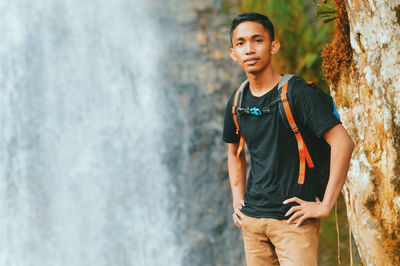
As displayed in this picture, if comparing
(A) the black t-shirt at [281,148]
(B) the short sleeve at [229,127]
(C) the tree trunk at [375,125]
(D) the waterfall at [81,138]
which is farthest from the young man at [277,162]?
(D) the waterfall at [81,138]

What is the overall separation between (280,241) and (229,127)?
75cm

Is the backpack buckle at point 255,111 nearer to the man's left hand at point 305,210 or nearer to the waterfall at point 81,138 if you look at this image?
the man's left hand at point 305,210

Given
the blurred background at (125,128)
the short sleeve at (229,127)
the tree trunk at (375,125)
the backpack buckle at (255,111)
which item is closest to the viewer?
the backpack buckle at (255,111)

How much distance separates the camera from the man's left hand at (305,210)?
229 cm

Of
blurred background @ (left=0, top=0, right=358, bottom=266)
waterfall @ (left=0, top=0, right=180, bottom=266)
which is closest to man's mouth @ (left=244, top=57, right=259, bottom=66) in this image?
blurred background @ (left=0, top=0, right=358, bottom=266)

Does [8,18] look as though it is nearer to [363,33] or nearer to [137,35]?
[137,35]

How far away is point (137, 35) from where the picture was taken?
816cm

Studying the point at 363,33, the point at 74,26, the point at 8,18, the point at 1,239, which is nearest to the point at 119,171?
the point at 1,239

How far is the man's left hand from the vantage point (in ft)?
7.52

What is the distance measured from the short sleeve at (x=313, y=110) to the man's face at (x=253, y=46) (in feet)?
0.95

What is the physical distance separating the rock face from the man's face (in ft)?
16.2

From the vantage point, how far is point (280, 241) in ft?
7.73

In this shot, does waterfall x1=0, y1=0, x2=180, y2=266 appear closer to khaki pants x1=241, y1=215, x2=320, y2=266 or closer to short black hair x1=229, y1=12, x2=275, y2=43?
khaki pants x1=241, y1=215, x2=320, y2=266

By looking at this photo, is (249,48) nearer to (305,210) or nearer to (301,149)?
(301,149)
